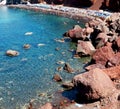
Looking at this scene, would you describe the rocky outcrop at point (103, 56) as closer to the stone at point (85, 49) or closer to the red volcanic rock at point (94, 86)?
the stone at point (85, 49)

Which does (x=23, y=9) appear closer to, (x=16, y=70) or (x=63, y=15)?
(x=63, y=15)

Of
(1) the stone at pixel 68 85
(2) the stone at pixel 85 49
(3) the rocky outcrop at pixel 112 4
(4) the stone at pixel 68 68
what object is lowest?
(1) the stone at pixel 68 85

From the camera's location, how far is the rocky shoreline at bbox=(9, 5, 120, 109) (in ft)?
117

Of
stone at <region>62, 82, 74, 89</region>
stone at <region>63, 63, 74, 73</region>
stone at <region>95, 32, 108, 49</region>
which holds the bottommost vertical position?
stone at <region>62, 82, 74, 89</region>

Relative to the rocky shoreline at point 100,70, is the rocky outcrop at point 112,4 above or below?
above

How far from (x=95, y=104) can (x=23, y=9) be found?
113 meters

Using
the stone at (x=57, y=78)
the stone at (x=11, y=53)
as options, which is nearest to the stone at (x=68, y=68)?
the stone at (x=57, y=78)

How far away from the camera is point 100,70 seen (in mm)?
37656

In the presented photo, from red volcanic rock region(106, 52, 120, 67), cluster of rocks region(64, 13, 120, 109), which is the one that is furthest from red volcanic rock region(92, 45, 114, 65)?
red volcanic rock region(106, 52, 120, 67)

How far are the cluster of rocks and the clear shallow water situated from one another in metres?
3.60

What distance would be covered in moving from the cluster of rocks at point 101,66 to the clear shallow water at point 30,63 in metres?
3.60

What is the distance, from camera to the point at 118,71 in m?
42.2

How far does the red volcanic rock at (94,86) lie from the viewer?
35.5 meters

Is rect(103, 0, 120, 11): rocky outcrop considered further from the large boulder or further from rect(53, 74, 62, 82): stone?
rect(53, 74, 62, 82): stone
